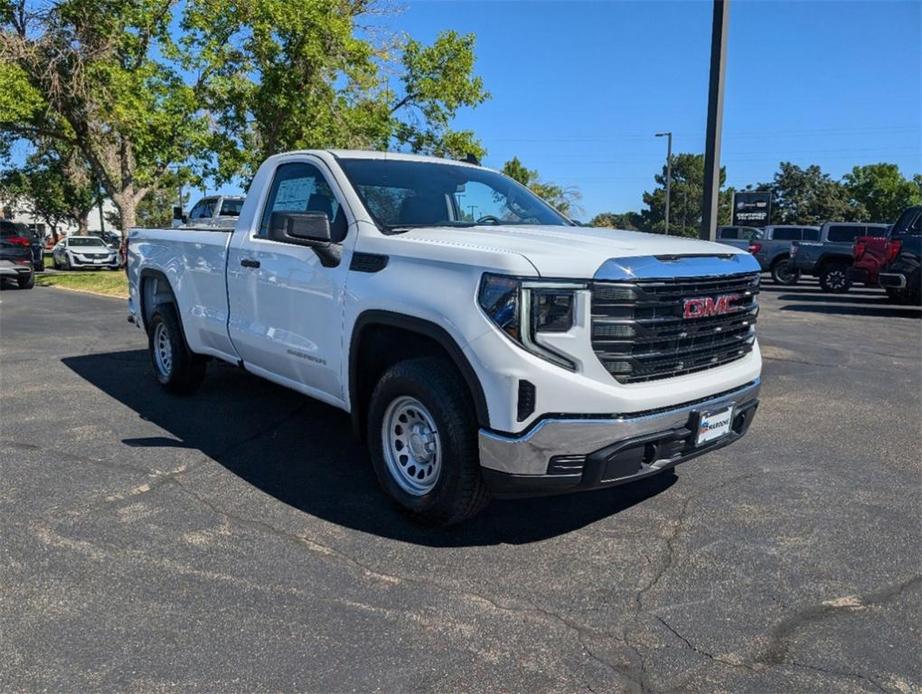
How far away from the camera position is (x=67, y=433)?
5.46 meters

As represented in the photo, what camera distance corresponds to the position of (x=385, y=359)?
4141mm

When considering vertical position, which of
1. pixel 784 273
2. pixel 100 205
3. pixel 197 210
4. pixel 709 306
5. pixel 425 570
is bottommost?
pixel 425 570

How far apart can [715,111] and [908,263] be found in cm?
878

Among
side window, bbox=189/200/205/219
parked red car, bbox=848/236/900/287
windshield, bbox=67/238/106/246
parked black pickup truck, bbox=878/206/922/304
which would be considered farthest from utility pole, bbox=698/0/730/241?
windshield, bbox=67/238/106/246

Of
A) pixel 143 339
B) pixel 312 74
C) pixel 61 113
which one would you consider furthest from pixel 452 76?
pixel 143 339

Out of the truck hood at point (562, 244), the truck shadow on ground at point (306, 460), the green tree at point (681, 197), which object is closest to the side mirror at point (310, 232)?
the truck hood at point (562, 244)

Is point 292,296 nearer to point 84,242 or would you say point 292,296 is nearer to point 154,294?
point 154,294

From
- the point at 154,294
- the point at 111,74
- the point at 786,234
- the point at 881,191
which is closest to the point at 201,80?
the point at 111,74

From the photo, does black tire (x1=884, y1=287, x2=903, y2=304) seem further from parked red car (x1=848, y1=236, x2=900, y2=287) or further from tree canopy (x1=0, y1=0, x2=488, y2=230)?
tree canopy (x1=0, y1=0, x2=488, y2=230)

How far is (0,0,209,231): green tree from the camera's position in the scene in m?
16.6

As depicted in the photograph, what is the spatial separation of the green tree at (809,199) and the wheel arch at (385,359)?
8307 cm

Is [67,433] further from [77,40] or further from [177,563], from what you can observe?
[77,40]

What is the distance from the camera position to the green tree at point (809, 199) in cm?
7794

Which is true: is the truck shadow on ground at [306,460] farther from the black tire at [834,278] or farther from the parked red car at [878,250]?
the black tire at [834,278]
